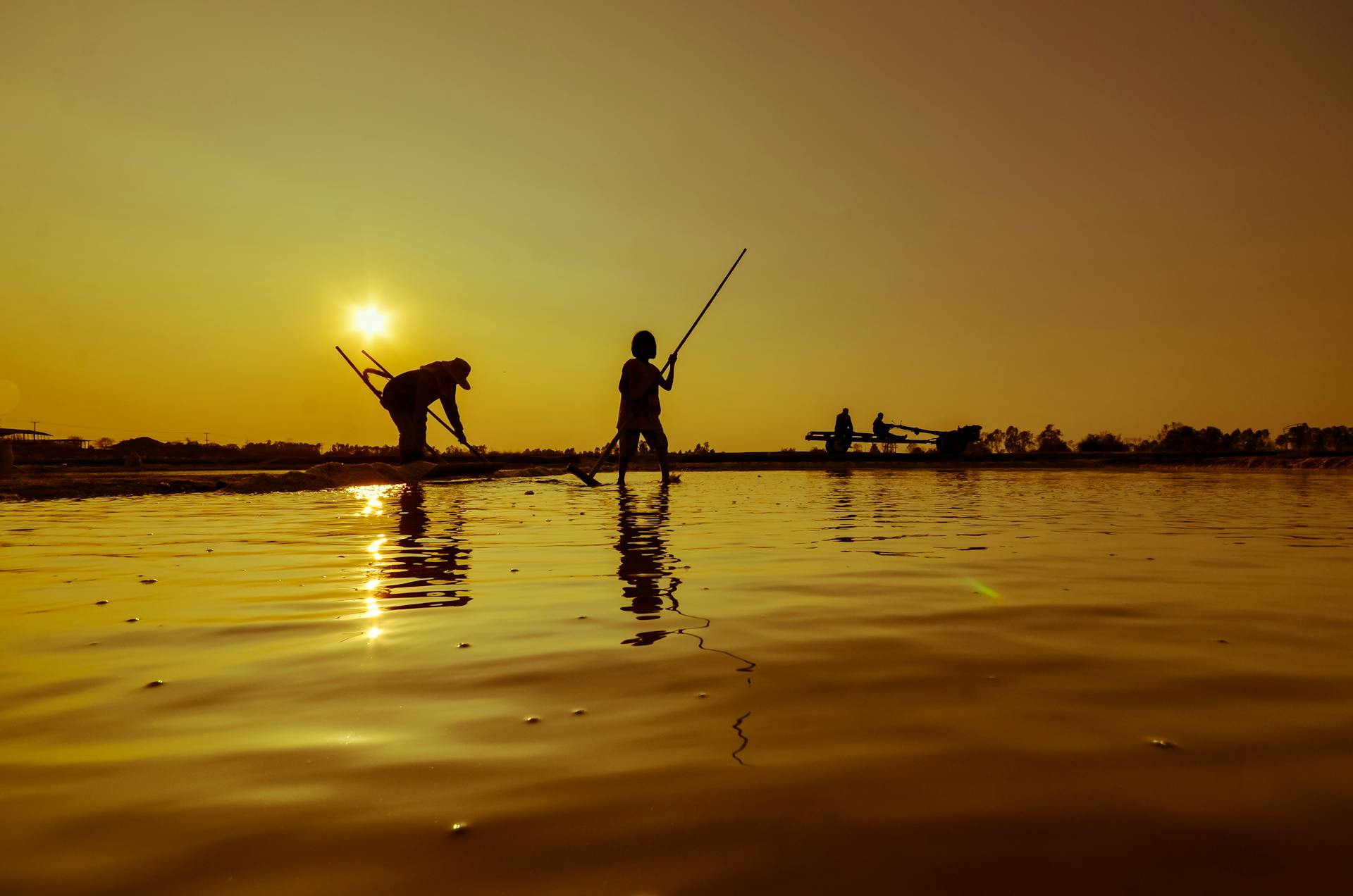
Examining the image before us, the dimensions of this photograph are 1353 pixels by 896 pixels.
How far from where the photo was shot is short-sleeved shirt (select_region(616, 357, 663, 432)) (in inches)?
547

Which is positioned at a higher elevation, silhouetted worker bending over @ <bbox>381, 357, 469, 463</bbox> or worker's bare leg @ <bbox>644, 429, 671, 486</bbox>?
silhouetted worker bending over @ <bbox>381, 357, 469, 463</bbox>

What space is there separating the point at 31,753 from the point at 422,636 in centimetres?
135

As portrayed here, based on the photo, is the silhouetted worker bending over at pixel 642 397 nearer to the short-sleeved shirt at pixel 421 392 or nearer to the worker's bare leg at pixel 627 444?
the worker's bare leg at pixel 627 444

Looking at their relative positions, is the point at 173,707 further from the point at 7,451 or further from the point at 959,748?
the point at 7,451

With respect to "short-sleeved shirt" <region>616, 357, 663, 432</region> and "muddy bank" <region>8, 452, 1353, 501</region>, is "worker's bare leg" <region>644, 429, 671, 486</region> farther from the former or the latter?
"muddy bank" <region>8, 452, 1353, 501</region>

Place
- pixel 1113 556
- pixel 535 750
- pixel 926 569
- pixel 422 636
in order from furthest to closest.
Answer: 1. pixel 1113 556
2. pixel 926 569
3. pixel 422 636
4. pixel 535 750

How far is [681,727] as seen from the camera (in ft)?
6.70

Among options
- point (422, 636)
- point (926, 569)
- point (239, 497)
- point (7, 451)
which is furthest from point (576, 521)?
point (7, 451)

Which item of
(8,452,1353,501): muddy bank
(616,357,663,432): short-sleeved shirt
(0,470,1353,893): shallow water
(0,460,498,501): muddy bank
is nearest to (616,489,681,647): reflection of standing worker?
(0,470,1353,893): shallow water

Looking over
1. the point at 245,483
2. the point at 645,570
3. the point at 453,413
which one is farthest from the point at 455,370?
the point at 645,570

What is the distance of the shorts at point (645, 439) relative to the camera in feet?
46.3

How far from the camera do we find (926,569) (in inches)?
185

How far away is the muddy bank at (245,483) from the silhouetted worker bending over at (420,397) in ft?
2.41

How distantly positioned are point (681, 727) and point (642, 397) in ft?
39.3
